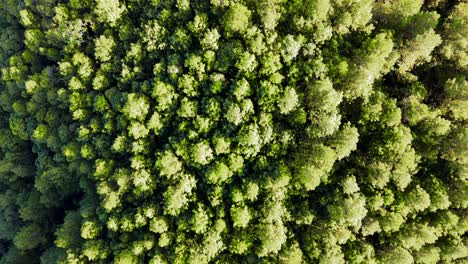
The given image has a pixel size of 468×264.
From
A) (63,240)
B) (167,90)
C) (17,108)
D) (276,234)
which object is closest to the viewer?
(276,234)

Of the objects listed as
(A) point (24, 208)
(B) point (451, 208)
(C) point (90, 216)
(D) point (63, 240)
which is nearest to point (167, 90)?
(C) point (90, 216)

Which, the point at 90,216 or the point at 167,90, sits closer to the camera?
the point at 167,90

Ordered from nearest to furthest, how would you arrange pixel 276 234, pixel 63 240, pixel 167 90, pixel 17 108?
pixel 276 234, pixel 167 90, pixel 63 240, pixel 17 108

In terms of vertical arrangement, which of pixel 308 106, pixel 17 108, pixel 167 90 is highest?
pixel 17 108

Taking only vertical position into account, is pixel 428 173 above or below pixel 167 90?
below

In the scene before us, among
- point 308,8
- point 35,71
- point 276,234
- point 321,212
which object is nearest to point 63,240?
point 35,71

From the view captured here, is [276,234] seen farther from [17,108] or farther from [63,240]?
[17,108]

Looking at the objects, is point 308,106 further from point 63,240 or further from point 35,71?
point 35,71
